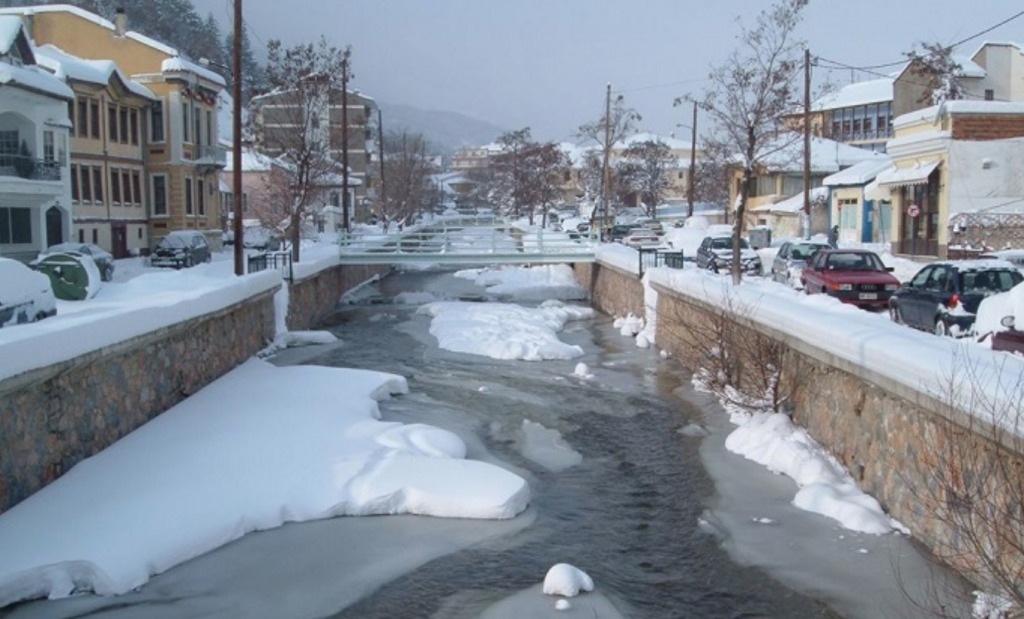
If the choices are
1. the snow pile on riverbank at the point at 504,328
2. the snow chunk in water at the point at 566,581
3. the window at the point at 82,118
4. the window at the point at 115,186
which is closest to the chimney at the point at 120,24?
the window at the point at 82,118

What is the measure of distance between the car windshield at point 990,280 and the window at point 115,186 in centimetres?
3961

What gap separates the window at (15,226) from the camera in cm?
3827

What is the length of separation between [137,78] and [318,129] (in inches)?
543

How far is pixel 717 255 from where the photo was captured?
1519 inches

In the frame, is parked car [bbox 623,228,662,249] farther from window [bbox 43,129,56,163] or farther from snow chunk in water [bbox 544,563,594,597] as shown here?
snow chunk in water [bbox 544,563,594,597]

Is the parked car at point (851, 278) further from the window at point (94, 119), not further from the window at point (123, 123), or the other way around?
the window at point (123, 123)

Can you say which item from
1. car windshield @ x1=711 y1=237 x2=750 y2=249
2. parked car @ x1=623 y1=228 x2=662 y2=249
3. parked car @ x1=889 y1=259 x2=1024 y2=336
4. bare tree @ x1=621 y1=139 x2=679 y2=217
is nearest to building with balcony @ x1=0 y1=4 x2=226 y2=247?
parked car @ x1=623 y1=228 x2=662 y2=249

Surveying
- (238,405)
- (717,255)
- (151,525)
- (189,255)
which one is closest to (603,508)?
(151,525)

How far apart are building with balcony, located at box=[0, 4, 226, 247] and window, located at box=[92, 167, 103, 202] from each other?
200 cm

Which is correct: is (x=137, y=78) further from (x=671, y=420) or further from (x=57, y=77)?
(x=671, y=420)

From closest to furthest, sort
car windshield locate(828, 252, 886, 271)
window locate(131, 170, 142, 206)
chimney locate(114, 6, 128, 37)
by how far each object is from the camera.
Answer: car windshield locate(828, 252, 886, 271)
window locate(131, 170, 142, 206)
chimney locate(114, 6, 128, 37)

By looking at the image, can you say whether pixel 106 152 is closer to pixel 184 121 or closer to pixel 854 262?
pixel 184 121

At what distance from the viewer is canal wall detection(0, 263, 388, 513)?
11.5 m

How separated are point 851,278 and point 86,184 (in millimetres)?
Result: 34844
